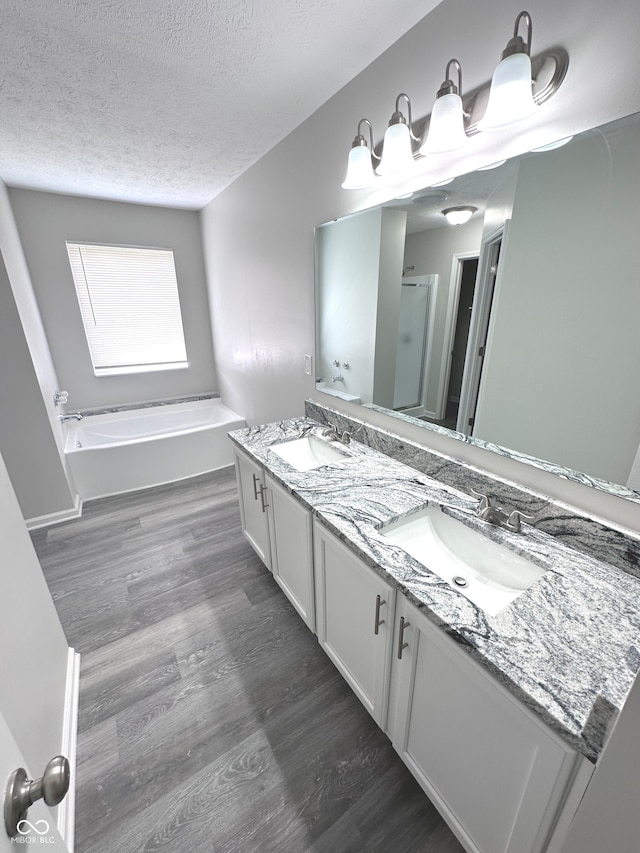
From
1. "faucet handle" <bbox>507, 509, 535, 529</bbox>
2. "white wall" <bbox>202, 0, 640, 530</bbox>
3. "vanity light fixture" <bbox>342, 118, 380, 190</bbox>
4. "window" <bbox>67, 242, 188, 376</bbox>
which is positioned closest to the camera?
"white wall" <bbox>202, 0, 640, 530</bbox>

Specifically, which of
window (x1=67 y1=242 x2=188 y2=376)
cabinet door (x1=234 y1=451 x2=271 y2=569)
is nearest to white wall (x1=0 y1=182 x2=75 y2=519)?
window (x1=67 y1=242 x2=188 y2=376)

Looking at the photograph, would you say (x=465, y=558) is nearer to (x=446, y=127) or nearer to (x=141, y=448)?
(x=446, y=127)

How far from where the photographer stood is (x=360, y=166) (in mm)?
1403

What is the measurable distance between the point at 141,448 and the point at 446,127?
298 centimetres

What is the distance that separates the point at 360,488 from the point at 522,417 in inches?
25.3

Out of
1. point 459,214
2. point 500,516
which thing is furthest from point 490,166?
point 500,516

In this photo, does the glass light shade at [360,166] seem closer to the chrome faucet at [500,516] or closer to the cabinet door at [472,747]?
the chrome faucet at [500,516]

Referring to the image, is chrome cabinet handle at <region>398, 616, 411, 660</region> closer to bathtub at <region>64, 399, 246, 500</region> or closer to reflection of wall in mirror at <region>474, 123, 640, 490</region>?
reflection of wall in mirror at <region>474, 123, 640, 490</region>

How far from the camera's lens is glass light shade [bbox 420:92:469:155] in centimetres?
105

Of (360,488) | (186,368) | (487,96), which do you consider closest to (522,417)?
(360,488)

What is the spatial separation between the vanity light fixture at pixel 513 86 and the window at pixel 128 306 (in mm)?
3366

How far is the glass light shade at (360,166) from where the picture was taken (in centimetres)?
139

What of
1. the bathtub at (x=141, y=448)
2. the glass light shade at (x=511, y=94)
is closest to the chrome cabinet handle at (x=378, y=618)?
the glass light shade at (x=511, y=94)

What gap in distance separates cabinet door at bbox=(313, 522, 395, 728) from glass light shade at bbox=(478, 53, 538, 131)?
1.37 metres
